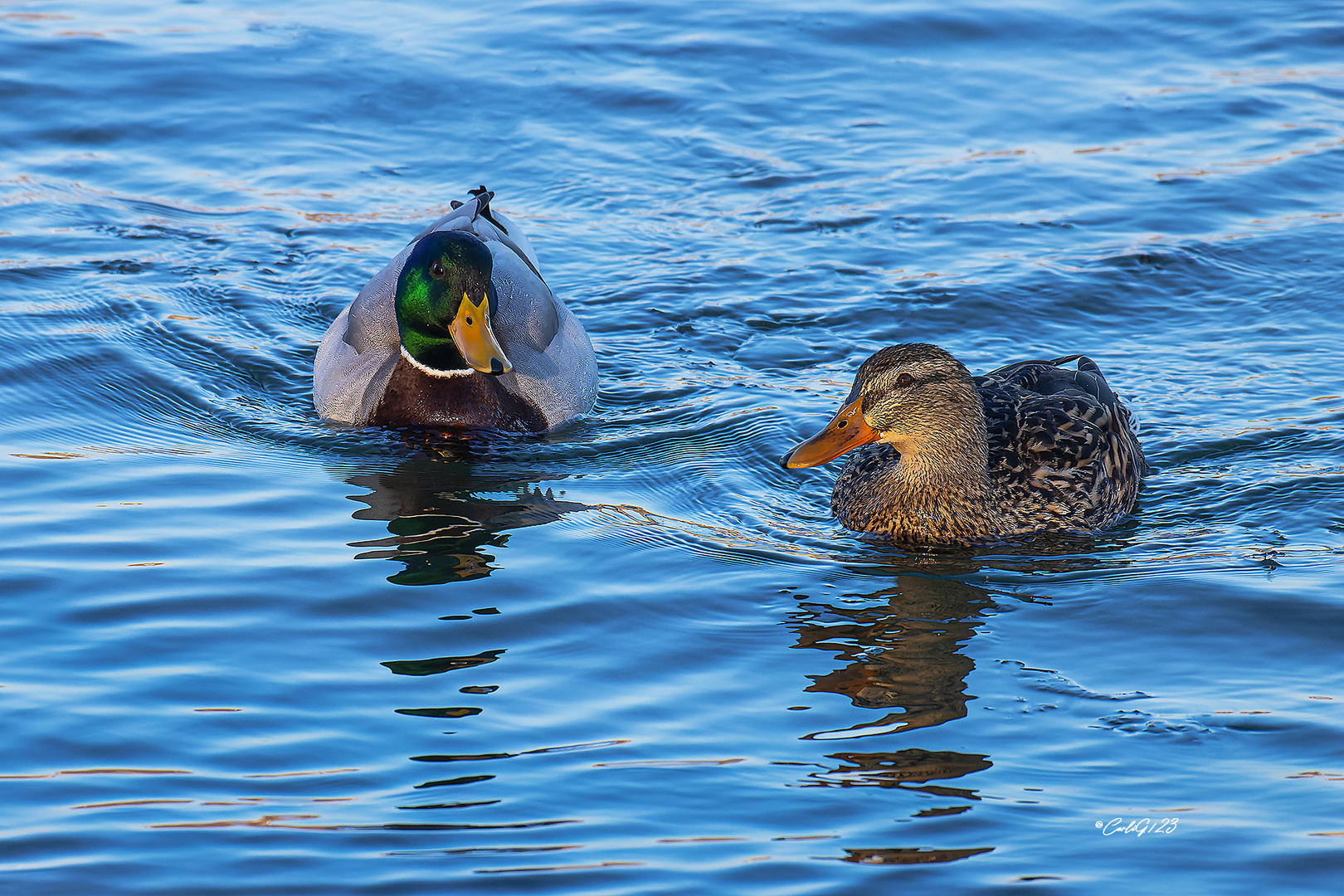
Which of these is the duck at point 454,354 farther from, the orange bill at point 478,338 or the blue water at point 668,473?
the blue water at point 668,473

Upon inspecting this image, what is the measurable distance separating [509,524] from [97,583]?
1.72 m

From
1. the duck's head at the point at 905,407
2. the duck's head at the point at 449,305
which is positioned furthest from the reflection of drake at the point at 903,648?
the duck's head at the point at 449,305

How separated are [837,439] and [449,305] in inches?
94.0

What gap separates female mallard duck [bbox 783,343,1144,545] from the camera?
23.0ft

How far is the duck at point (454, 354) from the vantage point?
833cm

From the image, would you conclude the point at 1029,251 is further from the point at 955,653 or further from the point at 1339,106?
the point at 955,653

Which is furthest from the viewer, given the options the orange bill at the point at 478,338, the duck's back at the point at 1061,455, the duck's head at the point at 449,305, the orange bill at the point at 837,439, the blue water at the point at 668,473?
the duck's head at the point at 449,305

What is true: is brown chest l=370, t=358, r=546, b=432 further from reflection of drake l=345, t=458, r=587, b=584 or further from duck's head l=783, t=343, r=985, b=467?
duck's head l=783, t=343, r=985, b=467

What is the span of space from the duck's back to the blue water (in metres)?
0.20
